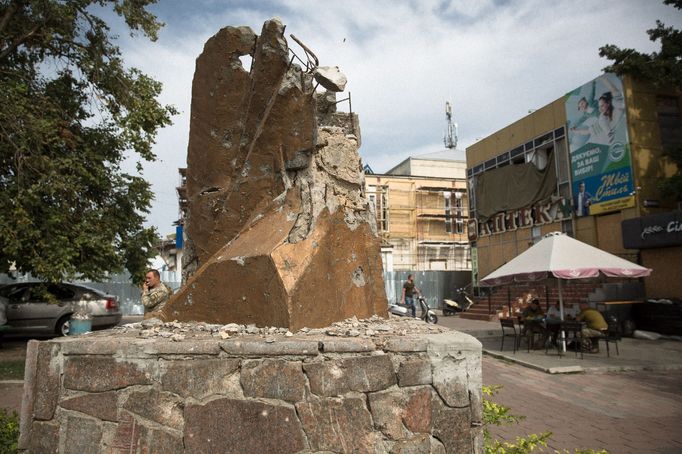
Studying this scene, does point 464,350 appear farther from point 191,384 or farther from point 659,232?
point 659,232

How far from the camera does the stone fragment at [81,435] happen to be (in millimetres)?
2494

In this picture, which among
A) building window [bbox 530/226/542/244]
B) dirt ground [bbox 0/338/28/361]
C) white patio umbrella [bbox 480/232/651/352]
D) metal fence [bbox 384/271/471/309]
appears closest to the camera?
white patio umbrella [bbox 480/232/651/352]

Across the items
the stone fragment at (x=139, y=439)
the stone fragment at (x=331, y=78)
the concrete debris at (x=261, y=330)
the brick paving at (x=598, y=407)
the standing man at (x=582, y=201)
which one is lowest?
the brick paving at (x=598, y=407)

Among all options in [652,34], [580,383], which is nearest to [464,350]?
[580,383]

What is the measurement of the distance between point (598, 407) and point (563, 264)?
11.8ft

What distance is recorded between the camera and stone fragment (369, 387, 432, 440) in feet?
8.13

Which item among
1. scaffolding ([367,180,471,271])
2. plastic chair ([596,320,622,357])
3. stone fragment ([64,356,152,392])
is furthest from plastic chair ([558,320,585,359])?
scaffolding ([367,180,471,271])

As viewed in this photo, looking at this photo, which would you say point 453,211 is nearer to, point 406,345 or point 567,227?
point 567,227

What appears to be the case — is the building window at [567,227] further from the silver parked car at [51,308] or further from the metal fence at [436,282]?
the silver parked car at [51,308]

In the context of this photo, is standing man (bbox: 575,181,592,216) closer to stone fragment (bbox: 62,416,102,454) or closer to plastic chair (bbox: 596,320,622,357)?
plastic chair (bbox: 596,320,622,357)

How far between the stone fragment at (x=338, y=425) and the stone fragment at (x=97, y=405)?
0.94 metres

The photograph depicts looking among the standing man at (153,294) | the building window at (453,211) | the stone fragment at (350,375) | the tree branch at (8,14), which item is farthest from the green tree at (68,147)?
the building window at (453,211)

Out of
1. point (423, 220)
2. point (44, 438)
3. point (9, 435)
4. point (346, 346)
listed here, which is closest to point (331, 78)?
point (346, 346)

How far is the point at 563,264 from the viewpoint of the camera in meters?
8.76
